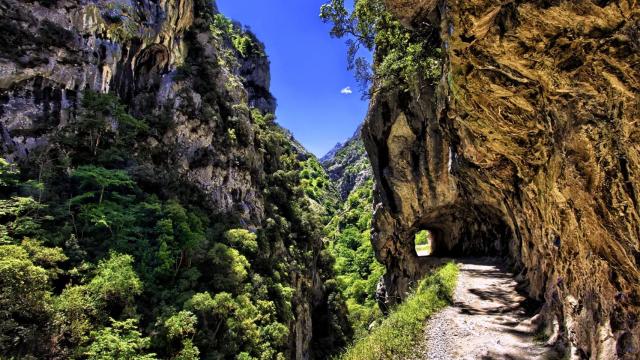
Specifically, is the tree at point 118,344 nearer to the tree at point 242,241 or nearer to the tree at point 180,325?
the tree at point 180,325

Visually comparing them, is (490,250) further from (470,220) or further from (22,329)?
(22,329)

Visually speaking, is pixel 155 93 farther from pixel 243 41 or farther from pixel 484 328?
pixel 243 41

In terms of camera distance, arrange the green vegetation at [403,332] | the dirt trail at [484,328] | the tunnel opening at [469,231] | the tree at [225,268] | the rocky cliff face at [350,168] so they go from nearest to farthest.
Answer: the dirt trail at [484,328]
the green vegetation at [403,332]
the tree at [225,268]
the tunnel opening at [469,231]
the rocky cliff face at [350,168]

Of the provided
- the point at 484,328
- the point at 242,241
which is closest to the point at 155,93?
the point at 242,241

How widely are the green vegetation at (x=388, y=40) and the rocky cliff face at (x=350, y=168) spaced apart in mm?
83412

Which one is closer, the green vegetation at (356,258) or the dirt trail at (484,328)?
the dirt trail at (484,328)

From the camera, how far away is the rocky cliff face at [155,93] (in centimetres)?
2319

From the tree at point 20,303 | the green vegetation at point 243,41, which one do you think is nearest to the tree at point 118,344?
Answer: the tree at point 20,303

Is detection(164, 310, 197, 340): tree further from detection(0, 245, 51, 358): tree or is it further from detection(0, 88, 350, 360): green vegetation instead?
detection(0, 245, 51, 358): tree

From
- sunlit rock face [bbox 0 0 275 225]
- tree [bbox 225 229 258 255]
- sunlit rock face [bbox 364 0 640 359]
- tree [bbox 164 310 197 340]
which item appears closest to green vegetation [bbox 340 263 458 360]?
sunlit rock face [bbox 364 0 640 359]

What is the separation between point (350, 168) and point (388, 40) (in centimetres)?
10692

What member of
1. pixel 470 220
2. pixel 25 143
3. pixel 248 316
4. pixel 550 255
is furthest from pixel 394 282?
pixel 25 143

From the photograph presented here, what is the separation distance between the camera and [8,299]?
1102cm

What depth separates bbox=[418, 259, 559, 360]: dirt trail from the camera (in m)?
8.53
